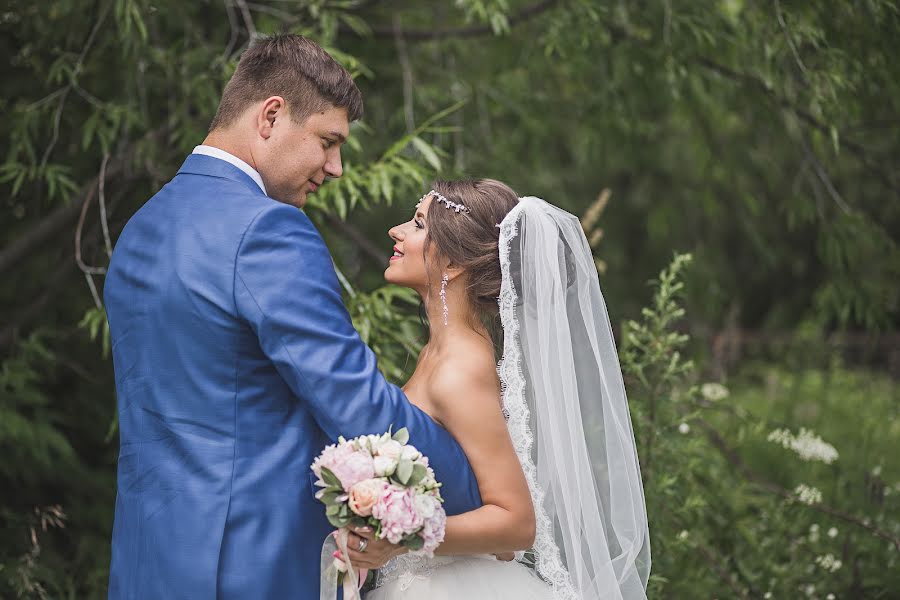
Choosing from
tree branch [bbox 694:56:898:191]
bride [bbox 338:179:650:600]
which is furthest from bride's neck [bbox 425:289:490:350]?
Result: tree branch [bbox 694:56:898:191]

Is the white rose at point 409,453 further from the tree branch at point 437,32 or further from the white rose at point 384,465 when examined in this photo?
the tree branch at point 437,32

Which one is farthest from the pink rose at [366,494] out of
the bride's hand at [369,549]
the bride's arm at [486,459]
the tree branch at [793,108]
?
the tree branch at [793,108]

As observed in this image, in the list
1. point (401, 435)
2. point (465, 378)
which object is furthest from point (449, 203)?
point (401, 435)

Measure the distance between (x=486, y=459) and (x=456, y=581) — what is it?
43 cm

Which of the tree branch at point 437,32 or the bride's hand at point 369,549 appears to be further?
the tree branch at point 437,32

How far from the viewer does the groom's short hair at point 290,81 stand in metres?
2.74

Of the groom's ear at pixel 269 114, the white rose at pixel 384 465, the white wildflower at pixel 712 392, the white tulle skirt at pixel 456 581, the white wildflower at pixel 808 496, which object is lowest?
the white wildflower at pixel 808 496

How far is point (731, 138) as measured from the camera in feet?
20.8

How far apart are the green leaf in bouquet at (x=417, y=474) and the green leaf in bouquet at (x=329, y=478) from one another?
176 millimetres

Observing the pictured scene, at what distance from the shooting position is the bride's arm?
2.72 m

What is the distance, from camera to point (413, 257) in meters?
3.11

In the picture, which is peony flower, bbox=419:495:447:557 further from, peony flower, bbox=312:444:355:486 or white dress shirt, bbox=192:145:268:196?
white dress shirt, bbox=192:145:268:196

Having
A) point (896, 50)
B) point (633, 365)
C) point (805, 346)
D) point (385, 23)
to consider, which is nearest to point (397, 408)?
point (633, 365)

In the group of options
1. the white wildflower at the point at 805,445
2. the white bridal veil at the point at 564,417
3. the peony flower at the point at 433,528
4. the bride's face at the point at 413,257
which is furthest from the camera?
the white wildflower at the point at 805,445
